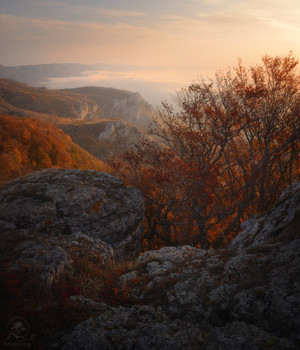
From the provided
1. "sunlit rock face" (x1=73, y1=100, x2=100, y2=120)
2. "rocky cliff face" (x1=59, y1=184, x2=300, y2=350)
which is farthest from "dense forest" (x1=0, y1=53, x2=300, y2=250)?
"sunlit rock face" (x1=73, y1=100, x2=100, y2=120)

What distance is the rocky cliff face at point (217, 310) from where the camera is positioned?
3.67 metres

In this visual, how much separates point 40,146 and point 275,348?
25.1m

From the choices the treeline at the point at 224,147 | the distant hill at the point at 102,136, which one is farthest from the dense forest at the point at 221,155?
the distant hill at the point at 102,136

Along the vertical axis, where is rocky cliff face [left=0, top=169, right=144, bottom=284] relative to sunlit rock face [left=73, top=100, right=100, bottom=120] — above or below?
below

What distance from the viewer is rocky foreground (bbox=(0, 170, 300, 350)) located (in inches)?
149

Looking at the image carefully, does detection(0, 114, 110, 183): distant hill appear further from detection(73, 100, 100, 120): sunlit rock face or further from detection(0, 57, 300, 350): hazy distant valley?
detection(73, 100, 100, 120): sunlit rock face

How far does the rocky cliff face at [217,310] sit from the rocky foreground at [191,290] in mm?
17

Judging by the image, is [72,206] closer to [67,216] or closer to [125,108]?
[67,216]

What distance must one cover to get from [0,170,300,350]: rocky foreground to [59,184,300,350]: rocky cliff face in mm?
17

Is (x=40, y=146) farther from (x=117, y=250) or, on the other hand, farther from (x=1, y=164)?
(x=117, y=250)

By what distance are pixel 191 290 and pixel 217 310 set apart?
34.6 inches

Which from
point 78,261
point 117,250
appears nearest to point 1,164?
point 117,250

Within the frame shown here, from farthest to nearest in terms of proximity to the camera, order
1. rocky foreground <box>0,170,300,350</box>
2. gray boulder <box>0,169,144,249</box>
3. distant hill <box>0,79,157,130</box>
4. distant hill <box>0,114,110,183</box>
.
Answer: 1. distant hill <box>0,79,157,130</box>
2. distant hill <box>0,114,110,183</box>
3. gray boulder <box>0,169,144,249</box>
4. rocky foreground <box>0,170,300,350</box>

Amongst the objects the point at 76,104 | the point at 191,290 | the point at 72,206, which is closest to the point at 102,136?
the point at 72,206
